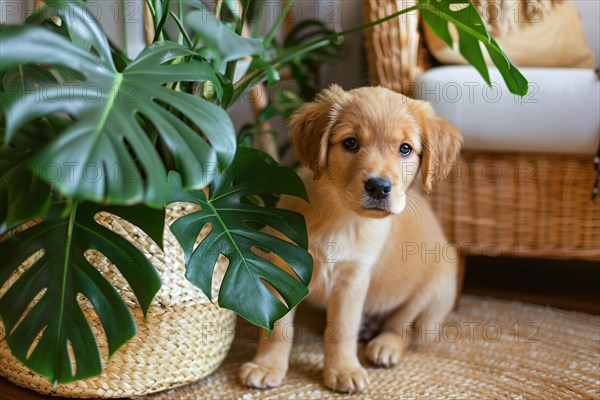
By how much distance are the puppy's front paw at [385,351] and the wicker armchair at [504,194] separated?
0.45m

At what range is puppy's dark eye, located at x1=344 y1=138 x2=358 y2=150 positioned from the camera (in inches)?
58.1

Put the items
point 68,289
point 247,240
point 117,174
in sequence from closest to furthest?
point 117,174 < point 68,289 < point 247,240

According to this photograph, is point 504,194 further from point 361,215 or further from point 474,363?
point 361,215

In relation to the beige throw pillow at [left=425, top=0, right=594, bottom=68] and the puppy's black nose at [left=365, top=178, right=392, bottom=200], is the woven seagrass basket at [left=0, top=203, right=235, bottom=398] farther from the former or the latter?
the beige throw pillow at [left=425, top=0, right=594, bottom=68]

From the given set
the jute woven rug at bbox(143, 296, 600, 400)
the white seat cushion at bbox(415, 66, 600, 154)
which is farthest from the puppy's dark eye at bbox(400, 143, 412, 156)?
the jute woven rug at bbox(143, 296, 600, 400)

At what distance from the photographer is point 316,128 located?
1502 millimetres

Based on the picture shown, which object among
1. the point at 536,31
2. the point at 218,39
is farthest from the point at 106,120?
the point at 536,31

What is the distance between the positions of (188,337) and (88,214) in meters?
0.43

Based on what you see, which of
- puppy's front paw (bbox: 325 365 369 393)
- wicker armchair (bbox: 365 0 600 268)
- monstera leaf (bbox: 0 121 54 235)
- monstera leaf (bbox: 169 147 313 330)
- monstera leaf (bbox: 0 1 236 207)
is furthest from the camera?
wicker armchair (bbox: 365 0 600 268)

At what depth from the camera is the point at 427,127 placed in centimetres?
152

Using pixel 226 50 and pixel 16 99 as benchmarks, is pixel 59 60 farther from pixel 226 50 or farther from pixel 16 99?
pixel 226 50

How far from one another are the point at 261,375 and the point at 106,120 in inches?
35.3

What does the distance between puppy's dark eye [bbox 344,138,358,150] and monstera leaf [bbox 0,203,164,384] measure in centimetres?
49

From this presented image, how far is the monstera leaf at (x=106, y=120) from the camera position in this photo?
0.85 meters
